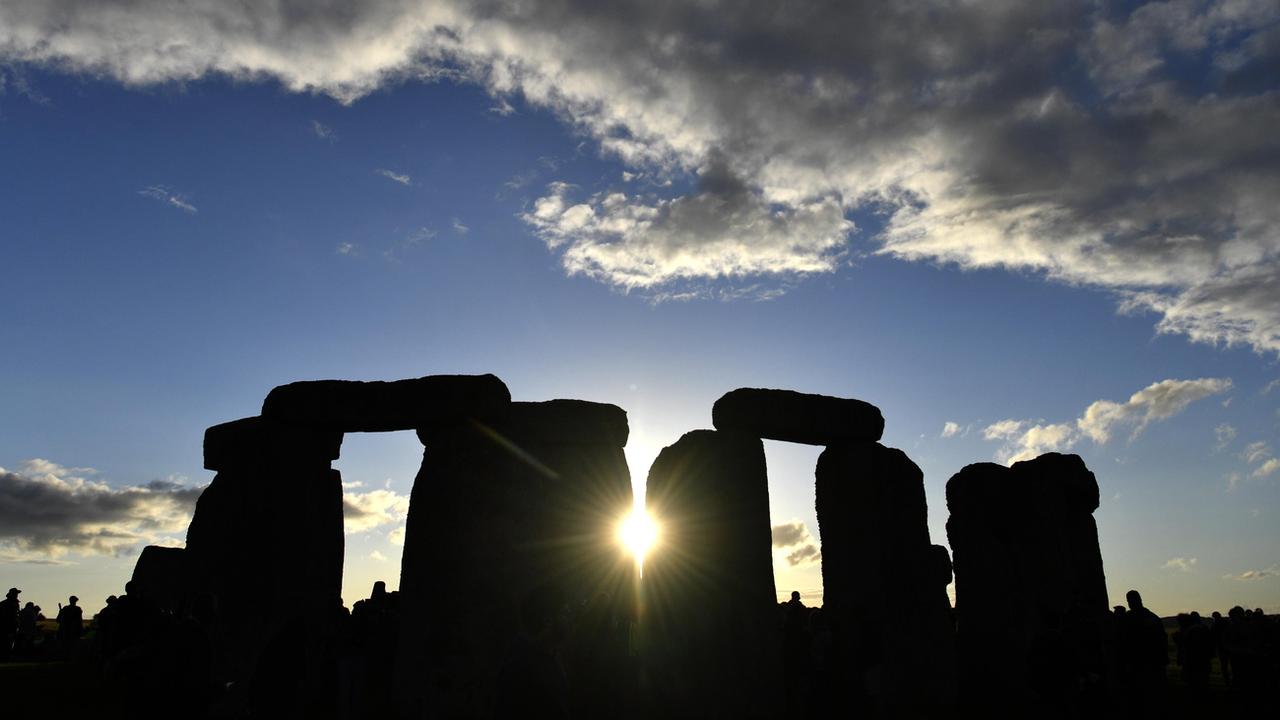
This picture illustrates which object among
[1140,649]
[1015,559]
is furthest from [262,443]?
[1140,649]

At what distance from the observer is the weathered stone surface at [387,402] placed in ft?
42.7

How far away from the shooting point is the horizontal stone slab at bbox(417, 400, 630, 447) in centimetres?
1491

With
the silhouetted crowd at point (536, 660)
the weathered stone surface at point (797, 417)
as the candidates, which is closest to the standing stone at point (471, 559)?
the silhouetted crowd at point (536, 660)

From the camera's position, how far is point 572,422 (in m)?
15.0

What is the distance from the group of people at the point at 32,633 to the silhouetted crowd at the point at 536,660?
1.0 inches

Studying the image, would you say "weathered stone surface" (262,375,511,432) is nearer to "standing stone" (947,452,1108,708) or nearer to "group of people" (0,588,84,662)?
"group of people" (0,588,84,662)

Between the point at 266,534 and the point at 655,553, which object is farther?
the point at 266,534

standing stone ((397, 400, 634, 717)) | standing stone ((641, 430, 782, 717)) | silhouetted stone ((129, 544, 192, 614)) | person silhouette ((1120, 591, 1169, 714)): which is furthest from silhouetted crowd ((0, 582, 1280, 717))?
silhouetted stone ((129, 544, 192, 614))

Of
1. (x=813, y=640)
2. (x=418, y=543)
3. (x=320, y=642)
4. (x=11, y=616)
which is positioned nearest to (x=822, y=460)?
(x=813, y=640)

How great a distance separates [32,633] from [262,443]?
7722 millimetres

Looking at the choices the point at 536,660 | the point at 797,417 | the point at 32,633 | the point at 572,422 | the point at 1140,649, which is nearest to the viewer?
→ the point at 536,660

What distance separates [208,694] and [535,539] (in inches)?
274

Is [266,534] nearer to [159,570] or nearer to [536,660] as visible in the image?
[159,570]

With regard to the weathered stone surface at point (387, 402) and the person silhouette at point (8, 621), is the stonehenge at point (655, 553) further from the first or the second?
the person silhouette at point (8, 621)
